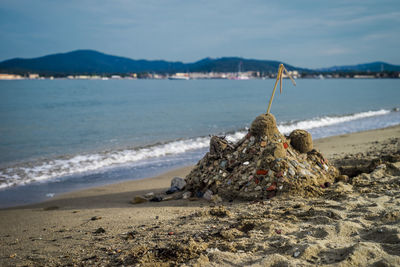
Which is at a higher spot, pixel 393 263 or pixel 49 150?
pixel 393 263

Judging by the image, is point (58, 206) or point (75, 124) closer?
point (58, 206)

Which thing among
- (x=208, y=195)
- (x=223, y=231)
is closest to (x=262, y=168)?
(x=208, y=195)

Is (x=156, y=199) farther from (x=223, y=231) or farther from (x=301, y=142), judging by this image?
(x=301, y=142)

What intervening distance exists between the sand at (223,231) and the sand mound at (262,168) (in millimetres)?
365

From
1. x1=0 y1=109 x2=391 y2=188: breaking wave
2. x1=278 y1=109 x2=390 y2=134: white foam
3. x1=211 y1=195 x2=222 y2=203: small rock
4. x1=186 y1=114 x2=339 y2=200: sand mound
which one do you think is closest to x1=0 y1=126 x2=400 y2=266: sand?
x1=211 y1=195 x2=222 y2=203: small rock

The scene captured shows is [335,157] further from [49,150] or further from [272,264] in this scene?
[49,150]

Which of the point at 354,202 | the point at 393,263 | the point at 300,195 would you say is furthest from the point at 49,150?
the point at 393,263

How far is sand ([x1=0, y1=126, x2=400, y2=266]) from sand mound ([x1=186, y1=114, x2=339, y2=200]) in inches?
14.4

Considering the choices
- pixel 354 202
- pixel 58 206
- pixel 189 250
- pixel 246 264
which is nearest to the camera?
pixel 246 264

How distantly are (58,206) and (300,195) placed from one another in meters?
5.32

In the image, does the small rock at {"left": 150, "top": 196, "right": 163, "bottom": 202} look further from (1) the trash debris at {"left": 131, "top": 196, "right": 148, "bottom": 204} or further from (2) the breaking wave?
(2) the breaking wave

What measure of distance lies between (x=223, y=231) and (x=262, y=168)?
2.27 m

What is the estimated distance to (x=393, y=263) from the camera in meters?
3.44

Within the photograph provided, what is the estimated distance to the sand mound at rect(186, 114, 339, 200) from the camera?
641cm
